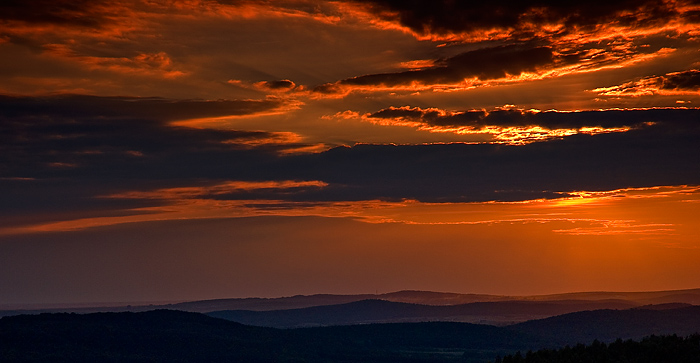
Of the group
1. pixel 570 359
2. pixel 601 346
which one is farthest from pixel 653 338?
pixel 570 359

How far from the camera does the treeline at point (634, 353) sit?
364 feet

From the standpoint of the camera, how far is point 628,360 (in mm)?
112750

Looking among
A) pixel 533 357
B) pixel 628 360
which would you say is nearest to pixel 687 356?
pixel 628 360

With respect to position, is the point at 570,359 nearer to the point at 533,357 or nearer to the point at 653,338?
the point at 533,357

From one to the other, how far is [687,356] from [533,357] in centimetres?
1815

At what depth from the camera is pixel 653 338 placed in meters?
121

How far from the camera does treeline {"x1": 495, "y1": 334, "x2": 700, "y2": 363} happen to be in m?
111

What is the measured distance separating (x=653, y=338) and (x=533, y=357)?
16876 millimetres

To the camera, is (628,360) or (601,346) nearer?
(628,360)

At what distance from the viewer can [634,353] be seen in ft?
383

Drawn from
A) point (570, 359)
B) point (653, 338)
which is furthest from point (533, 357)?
point (653, 338)

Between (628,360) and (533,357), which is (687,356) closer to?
(628,360)

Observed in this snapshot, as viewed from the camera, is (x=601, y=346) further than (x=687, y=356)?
Yes

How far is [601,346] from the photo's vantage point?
12081cm
